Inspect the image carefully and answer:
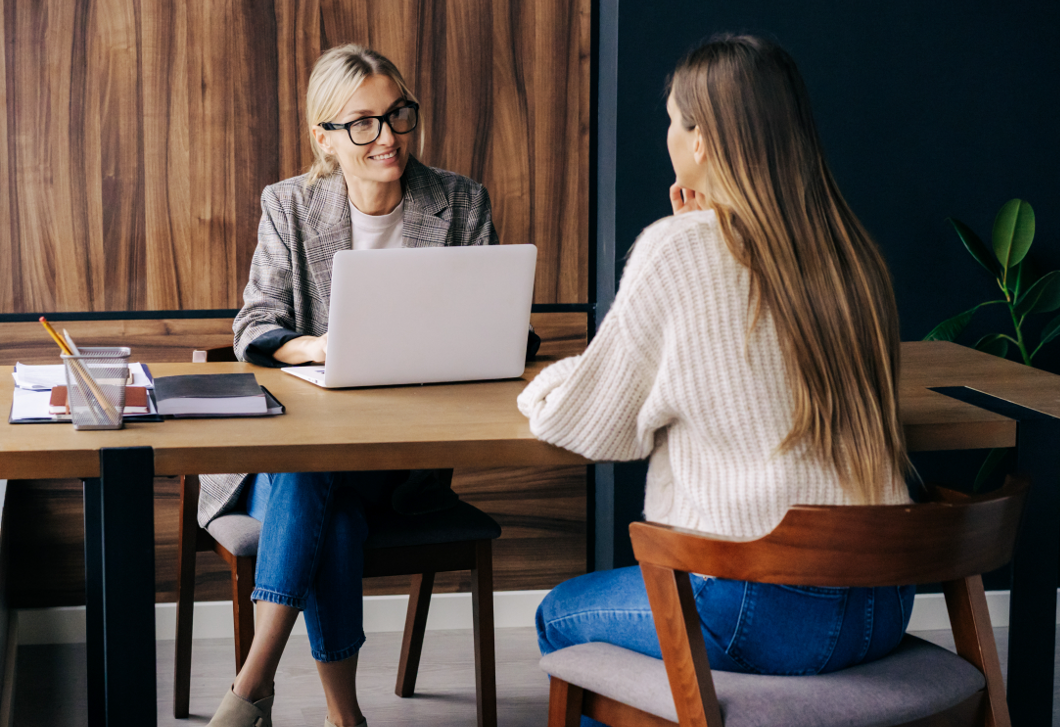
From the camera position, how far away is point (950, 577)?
1.24 metres

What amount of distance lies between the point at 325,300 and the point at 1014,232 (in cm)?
181

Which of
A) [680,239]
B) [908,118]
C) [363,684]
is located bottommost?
[363,684]

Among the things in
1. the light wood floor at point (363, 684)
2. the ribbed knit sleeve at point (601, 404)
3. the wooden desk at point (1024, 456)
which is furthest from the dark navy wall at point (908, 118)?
the ribbed knit sleeve at point (601, 404)

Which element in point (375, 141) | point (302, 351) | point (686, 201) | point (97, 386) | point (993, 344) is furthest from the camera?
point (993, 344)

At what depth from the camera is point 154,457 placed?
4.56ft

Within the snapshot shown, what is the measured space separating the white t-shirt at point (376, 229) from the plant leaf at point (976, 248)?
150 cm

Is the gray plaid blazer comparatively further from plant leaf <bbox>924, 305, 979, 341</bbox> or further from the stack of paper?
plant leaf <bbox>924, 305, 979, 341</bbox>

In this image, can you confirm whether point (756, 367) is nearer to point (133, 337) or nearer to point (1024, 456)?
point (1024, 456)

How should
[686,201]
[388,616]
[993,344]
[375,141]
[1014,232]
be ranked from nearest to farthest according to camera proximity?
[686,201]
[375,141]
[1014,232]
[993,344]
[388,616]

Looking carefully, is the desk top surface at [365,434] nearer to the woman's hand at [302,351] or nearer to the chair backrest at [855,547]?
the woman's hand at [302,351]

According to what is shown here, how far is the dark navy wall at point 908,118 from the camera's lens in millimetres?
2766

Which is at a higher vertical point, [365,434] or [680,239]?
[680,239]

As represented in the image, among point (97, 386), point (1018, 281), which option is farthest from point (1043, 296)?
point (97, 386)

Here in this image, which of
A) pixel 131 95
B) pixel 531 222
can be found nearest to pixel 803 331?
pixel 531 222
